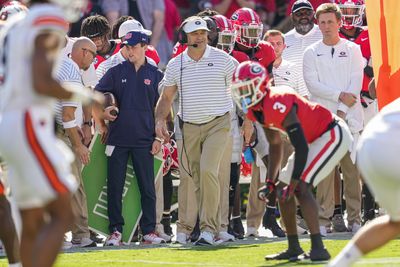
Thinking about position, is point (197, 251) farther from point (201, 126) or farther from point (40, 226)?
point (40, 226)

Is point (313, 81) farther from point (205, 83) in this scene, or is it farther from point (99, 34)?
point (99, 34)

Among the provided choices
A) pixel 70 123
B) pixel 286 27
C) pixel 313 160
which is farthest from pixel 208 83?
pixel 286 27

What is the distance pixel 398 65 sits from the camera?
12.5 m

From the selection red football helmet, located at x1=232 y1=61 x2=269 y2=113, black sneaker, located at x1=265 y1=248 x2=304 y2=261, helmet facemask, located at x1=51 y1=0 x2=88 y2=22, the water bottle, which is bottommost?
black sneaker, located at x1=265 y1=248 x2=304 y2=261

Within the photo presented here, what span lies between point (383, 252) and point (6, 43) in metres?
4.18

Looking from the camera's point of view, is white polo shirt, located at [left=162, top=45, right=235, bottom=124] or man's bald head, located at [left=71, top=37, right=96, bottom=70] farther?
man's bald head, located at [left=71, top=37, right=96, bottom=70]

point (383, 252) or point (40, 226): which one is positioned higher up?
point (40, 226)

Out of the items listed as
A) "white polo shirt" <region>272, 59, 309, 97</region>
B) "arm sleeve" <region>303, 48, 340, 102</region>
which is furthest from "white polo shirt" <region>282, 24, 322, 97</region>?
"arm sleeve" <region>303, 48, 340, 102</region>

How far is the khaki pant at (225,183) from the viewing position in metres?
12.3

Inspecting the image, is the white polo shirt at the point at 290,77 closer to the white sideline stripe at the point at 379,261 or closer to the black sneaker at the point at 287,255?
the black sneaker at the point at 287,255

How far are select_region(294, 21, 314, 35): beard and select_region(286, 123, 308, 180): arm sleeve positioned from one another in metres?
4.40

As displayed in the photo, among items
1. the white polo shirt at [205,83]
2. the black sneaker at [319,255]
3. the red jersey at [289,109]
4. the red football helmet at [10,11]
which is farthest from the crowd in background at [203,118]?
the black sneaker at [319,255]

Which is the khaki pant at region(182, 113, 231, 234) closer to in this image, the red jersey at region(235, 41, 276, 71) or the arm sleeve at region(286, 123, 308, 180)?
the red jersey at region(235, 41, 276, 71)

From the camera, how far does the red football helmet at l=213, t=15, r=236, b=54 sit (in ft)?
42.5
